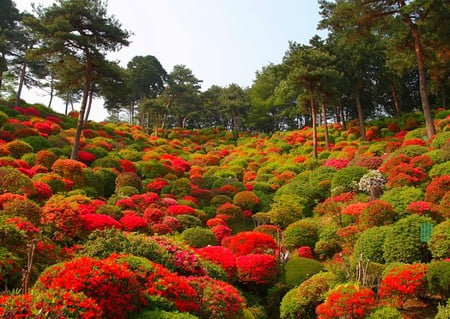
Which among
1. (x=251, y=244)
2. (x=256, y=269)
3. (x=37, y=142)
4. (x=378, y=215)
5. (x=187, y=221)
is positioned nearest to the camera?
(x=256, y=269)

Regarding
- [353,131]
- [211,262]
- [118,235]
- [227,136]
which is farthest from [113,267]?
[227,136]

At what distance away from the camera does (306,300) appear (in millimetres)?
11328

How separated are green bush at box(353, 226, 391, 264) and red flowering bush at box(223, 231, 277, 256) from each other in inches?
112

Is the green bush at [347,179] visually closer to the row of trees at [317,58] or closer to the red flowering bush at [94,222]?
the row of trees at [317,58]

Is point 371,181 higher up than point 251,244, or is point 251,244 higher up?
point 371,181

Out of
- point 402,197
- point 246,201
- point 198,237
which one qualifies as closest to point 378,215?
point 402,197

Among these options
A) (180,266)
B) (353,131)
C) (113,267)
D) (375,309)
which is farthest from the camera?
(353,131)

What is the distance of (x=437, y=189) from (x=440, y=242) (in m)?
4.03

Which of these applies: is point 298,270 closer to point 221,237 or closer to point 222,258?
point 222,258

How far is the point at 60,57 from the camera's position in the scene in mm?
23688

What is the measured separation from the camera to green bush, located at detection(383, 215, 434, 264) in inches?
490

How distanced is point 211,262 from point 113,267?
546cm

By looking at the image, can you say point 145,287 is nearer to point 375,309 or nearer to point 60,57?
point 375,309

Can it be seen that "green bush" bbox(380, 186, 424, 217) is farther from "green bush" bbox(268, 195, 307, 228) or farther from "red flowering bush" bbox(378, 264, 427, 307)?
"red flowering bush" bbox(378, 264, 427, 307)
